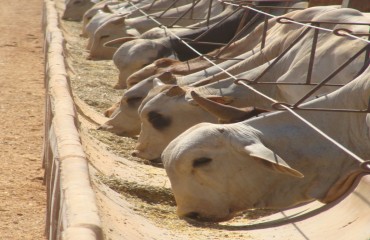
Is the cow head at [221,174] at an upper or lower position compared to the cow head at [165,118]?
upper

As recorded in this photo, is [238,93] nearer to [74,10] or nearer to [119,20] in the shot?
[119,20]

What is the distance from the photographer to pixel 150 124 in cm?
861

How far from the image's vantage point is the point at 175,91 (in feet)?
27.7

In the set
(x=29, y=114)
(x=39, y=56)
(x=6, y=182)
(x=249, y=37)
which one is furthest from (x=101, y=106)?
(x=39, y=56)

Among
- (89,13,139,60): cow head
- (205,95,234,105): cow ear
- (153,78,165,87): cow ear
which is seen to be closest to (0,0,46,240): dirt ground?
(89,13,139,60): cow head

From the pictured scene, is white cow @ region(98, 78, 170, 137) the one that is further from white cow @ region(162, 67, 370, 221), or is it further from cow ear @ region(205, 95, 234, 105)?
white cow @ region(162, 67, 370, 221)

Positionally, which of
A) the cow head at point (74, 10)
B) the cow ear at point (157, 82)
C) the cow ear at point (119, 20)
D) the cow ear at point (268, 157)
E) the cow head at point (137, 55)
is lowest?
the cow head at point (74, 10)

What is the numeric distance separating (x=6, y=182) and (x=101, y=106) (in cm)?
396

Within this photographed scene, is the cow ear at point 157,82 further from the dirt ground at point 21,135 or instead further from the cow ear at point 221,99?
the dirt ground at point 21,135

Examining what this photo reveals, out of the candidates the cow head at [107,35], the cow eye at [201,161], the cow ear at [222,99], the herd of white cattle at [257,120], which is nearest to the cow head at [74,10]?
the cow head at [107,35]

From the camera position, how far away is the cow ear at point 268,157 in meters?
5.78

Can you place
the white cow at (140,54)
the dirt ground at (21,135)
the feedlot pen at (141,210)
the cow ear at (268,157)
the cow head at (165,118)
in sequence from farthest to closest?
the white cow at (140,54), the cow head at (165,118), the dirt ground at (21,135), the cow ear at (268,157), the feedlot pen at (141,210)

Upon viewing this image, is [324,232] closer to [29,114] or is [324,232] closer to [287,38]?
[287,38]

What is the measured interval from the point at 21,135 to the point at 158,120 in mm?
1848
